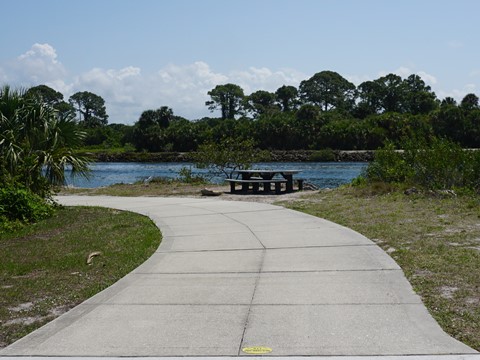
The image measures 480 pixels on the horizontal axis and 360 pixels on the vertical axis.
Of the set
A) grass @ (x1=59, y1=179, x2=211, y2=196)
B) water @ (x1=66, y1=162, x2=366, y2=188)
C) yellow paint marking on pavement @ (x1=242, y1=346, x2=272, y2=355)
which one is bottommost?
water @ (x1=66, y1=162, x2=366, y2=188)

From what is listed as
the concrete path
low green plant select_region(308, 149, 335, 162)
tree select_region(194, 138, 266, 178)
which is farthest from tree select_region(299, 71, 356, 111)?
the concrete path

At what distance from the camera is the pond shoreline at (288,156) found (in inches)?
3236

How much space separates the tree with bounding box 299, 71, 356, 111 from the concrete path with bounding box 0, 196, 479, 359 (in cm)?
13357

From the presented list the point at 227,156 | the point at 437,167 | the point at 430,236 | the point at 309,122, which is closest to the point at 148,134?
the point at 309,122

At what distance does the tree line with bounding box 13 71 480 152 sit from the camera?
8612 cm

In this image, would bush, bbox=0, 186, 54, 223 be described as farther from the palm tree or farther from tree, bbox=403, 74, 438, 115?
tree, bbox=403, 74, 438, 115

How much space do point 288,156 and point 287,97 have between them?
50965 mm

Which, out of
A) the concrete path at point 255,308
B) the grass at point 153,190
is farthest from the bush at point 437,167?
the concrete path at point 255,308

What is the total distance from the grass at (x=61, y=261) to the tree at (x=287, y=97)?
121 metres

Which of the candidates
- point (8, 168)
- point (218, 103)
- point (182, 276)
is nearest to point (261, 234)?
point (182, 276)

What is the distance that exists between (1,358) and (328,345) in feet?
8.64

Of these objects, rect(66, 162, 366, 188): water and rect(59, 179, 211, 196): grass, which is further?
rect(66, 162, 366, 188): water

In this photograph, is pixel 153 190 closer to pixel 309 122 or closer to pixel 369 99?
pixel 309 122

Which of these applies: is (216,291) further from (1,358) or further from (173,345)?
(1,358)
